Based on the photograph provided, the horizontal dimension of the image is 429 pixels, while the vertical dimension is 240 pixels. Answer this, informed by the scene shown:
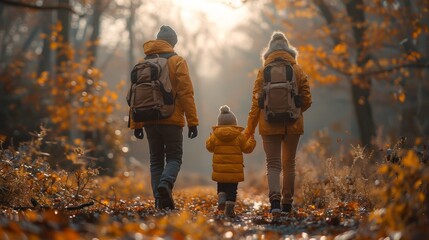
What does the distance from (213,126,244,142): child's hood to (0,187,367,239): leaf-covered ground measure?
95 cm

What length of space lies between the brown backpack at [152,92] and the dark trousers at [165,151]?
0.77ft

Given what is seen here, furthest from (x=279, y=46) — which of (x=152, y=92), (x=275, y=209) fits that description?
(x=275, y=209)

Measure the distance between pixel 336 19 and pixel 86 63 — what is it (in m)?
6.90

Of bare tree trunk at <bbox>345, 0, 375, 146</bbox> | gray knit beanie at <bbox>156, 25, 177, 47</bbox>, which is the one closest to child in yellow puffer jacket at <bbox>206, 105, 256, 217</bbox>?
gray knit beanie at <bbox>156, 25, 177, 47</bbox>

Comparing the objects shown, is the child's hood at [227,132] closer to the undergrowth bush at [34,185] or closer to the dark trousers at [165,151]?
the dark trousers at [165,151]

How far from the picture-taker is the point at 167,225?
12.3 feet

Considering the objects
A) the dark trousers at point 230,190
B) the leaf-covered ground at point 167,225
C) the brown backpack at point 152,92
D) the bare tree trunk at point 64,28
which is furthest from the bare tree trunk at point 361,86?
the brown backpack at point 152,92

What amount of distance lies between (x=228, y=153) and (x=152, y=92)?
1198 millimetres

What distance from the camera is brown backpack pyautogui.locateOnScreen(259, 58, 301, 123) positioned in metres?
6.76

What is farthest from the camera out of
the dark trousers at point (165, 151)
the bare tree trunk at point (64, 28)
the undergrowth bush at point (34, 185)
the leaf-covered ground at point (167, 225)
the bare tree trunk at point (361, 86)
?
the bare tree trunk at point (64, 28)

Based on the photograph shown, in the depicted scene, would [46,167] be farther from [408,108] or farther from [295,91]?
[408,108]

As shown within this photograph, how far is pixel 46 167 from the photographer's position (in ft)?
23.8

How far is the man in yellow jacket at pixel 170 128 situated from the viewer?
6.95 meters

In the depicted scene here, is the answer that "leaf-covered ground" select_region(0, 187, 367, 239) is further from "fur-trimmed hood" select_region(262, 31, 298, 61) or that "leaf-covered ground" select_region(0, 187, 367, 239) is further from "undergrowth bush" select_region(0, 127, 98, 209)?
"fur-trimmed hood" select_region(262, 31, 298, 61)
